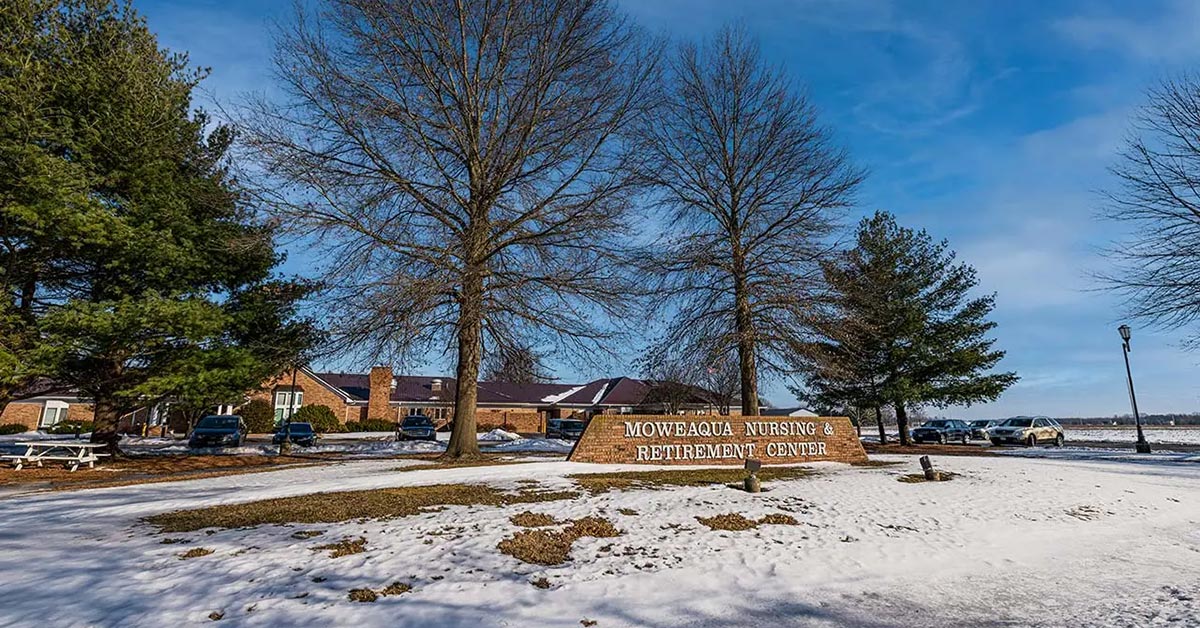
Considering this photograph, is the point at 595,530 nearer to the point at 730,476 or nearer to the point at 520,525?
the point at 520,525

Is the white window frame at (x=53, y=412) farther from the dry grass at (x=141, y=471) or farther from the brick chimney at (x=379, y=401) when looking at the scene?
the dry grass at (x=141, y=471)

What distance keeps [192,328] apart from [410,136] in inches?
305

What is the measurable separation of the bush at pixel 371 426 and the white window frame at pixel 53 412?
18.3 m

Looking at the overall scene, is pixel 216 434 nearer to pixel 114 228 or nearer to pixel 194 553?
pixel 114 228

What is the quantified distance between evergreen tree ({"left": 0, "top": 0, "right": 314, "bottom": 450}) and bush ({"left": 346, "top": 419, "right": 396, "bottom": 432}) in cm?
2540

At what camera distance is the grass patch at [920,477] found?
12.5 m

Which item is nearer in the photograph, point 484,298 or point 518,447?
point 484,298

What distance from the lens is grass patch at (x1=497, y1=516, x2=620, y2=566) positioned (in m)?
6.32

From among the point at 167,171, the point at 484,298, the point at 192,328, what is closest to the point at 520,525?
the point at 484,298

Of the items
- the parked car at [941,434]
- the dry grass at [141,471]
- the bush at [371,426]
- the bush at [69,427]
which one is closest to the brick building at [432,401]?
the bush at [371,426]

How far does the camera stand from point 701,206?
71.4ft

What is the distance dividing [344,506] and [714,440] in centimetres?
1045

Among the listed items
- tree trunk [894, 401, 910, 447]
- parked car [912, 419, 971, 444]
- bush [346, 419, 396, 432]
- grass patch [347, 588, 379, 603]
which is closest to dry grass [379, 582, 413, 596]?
grass patch [347, 588, 379, 603]

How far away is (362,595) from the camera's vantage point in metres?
5.11
